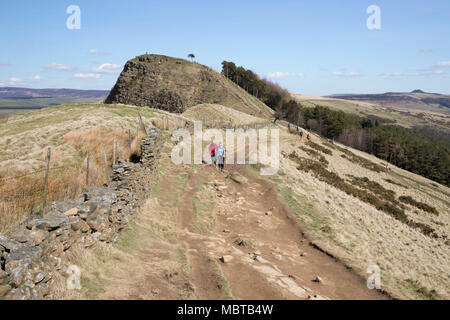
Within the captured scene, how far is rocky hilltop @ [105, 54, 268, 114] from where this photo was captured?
318ft

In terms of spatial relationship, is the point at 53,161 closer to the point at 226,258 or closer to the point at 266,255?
the point at 226,258

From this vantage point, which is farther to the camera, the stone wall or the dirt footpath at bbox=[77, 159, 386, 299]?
the dirt footpath at bbox=[77, 159, 386, 299]

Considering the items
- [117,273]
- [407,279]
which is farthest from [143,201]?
[407,279]

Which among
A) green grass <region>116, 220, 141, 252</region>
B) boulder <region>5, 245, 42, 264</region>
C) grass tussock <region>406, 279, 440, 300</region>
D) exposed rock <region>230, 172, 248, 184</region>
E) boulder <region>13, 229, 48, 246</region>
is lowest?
grass tussock <region>406, 279, 440, 300</region>

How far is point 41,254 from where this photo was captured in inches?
223

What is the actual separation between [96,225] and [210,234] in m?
5.30

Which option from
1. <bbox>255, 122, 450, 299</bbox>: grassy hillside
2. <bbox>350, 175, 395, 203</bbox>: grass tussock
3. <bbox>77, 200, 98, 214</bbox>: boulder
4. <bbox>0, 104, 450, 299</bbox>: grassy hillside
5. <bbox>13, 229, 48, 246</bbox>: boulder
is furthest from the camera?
<bbox>350, 175, 395, 203</bbox>: grass tussock

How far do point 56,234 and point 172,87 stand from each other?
10040 centimetres

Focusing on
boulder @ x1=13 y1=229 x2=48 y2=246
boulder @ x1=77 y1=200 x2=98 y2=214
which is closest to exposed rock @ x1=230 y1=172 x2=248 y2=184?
boulder @ x1=77 y1=200 x2=98 y2=214

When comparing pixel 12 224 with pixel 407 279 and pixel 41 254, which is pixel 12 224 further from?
pixel 407 279

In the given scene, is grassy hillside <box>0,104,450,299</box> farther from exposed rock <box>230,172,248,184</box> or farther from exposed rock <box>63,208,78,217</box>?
exposed rock <box>230,172,248,184</box>

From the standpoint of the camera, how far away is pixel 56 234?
6266 mm

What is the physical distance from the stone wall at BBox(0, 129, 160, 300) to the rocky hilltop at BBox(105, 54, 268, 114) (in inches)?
3384

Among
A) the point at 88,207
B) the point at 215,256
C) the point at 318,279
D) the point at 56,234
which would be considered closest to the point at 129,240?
the point at 88,207
